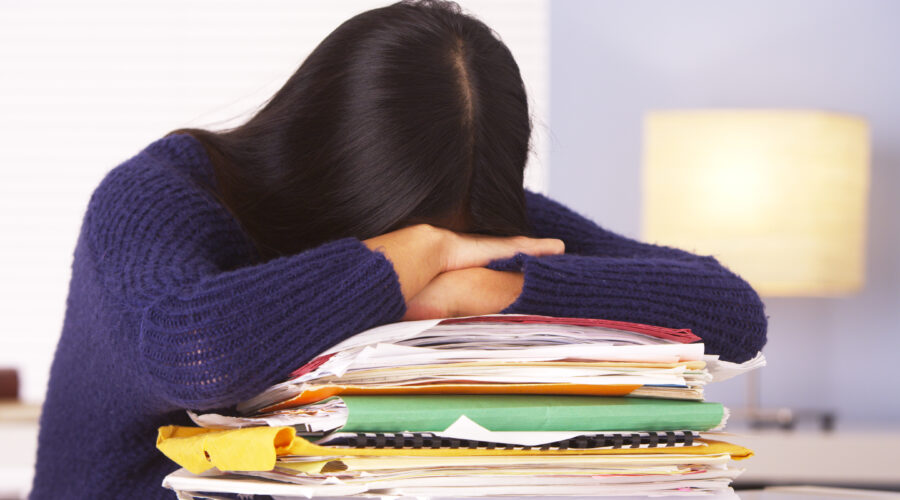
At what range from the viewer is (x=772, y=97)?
8.68 ft

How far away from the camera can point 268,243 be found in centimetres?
72

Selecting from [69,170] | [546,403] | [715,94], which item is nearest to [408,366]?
[546,403]

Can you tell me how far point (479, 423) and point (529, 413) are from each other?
0.09 feet

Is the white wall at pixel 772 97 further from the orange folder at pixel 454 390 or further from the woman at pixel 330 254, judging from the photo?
the orange folder at pixel 454 390

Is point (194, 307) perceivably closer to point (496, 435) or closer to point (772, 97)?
point (496, 435)

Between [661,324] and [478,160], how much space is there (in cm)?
17

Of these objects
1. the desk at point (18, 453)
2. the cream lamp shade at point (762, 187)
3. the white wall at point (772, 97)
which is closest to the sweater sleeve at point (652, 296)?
the desk at point (18, 453)

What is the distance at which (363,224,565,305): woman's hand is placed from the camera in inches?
23.7

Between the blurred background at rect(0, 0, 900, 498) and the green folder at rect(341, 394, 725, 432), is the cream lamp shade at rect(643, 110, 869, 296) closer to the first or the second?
the blurred background at rect(0, 0, 900, 498)

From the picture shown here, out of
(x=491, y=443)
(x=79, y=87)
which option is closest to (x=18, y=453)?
(x=491, y=443)

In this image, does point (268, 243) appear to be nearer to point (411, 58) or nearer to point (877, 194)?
point (411, 58)

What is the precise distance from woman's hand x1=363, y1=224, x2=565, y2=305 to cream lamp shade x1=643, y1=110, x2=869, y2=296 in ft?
5.19

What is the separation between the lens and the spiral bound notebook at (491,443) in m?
0.48

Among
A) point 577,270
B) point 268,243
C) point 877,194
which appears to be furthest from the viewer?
point 877,194
